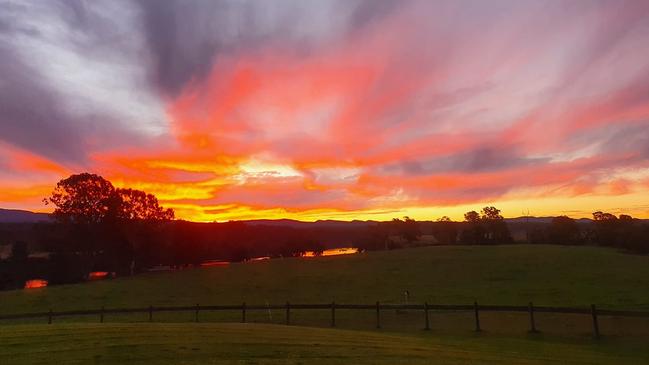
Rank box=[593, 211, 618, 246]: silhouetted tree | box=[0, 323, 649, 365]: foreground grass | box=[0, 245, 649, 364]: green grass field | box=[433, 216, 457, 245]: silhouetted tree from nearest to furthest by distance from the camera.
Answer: box=[0, 323, 649, 365]: foreground grass
box=[0, 245, 649, 364]: green grass field
box=[593, 211, 618, 246]: silhouetted tree
box=[433, 216, 457, 245]: silhouetted tree

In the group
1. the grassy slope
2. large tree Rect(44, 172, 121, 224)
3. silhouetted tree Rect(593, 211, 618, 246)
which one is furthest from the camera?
silhouetted tree Rect(593, 211, 618, 246)

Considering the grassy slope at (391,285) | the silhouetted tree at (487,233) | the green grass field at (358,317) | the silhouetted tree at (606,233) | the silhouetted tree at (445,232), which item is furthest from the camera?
the silhouetted tree at (445,232)

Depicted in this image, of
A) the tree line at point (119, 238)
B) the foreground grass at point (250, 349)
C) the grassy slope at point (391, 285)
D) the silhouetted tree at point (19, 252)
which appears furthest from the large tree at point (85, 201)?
the foreground grass at point (250, 349)

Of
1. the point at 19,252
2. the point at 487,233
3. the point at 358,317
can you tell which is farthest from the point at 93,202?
the point at 487,233

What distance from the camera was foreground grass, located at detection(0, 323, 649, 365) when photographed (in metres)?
12.5

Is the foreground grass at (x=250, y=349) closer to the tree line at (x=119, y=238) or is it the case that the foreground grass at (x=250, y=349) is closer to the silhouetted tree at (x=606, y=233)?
the tree line at (x=119, y=238)

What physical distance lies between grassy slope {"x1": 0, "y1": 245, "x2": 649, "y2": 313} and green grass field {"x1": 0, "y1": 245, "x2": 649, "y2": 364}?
5.5 inches

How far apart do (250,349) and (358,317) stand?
18.2 m

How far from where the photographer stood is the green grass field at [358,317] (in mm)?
13977

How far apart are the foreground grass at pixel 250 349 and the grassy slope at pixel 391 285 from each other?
21.6 meters

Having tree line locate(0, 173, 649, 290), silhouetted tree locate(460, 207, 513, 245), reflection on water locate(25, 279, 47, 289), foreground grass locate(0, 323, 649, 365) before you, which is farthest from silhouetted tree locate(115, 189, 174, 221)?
silhouetted tree locate(460, 207, 513, 245)

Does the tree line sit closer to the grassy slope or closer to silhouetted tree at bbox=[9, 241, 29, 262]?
silhouetted tree at bbox=[9, 241, 29, 262]

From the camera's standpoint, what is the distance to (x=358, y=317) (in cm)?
3142

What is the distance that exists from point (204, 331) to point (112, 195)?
57243 millimetres
